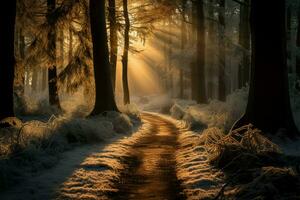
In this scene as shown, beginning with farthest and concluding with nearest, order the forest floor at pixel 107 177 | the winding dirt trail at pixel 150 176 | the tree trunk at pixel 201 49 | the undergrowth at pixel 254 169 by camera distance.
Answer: the tree trunk at pixel 201 49 → the winding dirt trail at pixel 150 176 → the forest floor at pixel 107 177 → the undergrowth at pixel 254 169

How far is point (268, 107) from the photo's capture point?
10266 mm

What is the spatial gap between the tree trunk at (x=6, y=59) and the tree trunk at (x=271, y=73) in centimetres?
632

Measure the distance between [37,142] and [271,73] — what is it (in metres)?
5.77

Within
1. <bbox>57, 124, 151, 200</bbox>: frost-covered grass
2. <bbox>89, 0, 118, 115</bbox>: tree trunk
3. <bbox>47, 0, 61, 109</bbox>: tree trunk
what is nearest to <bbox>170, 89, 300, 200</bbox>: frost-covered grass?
<bbox>57, 124, 151, 200</bbox>: frost-covered grass

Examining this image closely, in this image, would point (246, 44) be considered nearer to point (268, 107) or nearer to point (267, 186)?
point (268, 107)

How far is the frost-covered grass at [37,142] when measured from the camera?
22.1 feet

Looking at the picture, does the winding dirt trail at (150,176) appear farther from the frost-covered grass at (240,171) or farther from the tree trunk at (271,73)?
the tree trunk at (271,73)

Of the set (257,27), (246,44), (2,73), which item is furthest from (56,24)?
(246,44)

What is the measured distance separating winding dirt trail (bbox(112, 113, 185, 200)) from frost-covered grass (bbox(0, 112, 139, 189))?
52.3 inches

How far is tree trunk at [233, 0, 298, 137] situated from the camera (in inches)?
403

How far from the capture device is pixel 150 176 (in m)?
7.49

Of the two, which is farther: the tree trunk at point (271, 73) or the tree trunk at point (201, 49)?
the tree trunk at point (201, 49)

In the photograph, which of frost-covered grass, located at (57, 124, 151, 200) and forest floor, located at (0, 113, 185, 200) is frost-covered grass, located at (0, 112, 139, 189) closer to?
forest floor, located at (0, 113, 185, 200)

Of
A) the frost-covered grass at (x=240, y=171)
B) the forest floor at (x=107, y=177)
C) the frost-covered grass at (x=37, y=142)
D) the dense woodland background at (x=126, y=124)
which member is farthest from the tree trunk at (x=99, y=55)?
the frost-covered grass at (x=240, y=171)
